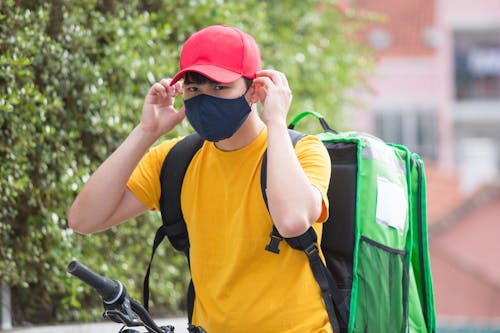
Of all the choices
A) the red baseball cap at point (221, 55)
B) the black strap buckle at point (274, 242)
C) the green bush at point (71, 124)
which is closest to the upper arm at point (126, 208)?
the red baseball cap at point (221, 55)

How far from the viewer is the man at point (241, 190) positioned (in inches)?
158

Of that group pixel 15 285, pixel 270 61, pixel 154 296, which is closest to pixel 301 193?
pixel 15 285

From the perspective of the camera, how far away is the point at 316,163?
4.13 metres

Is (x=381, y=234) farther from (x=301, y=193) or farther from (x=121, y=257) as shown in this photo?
(x=121, y=257)

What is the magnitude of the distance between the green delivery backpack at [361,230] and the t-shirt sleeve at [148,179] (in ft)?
0.14

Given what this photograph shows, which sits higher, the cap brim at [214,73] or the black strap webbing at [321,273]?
the cap brim at [214,73]

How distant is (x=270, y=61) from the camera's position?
348 inches

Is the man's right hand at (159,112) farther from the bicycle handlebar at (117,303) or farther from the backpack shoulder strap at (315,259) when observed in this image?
the bicycle handlebar at (117,303)

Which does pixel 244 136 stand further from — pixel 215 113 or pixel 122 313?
pixel 122 313

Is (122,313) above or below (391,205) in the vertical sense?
below

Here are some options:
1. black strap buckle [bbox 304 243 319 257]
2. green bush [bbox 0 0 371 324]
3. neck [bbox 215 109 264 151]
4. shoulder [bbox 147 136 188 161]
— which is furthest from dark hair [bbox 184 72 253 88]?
green bush [bbox 0 0 371 324]

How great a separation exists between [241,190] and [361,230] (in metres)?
0.49

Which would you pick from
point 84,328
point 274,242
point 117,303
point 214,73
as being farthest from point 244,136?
point 84,328

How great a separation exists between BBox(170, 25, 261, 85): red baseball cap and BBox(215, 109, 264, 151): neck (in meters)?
0.17
